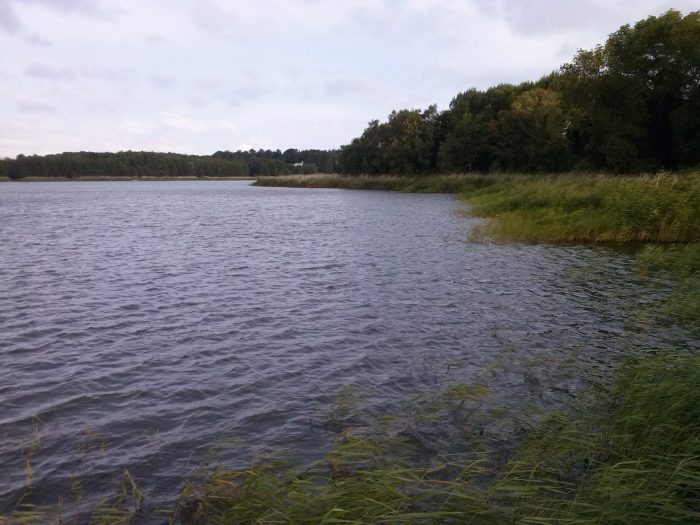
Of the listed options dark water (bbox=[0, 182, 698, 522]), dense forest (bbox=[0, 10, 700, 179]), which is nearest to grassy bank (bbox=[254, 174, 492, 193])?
dense forest (bbox=[0, 10, 700, 179])

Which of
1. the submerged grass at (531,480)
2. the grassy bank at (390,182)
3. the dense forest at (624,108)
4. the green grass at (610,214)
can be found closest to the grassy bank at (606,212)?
the green grass at (610,214)

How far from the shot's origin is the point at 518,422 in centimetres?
685

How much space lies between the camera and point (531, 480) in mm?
4883

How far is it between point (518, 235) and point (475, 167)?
5451 centimetres

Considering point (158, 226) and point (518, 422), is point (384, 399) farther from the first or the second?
point (158, 226)

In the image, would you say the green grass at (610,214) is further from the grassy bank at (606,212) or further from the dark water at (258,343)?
the dark water at (258,343)

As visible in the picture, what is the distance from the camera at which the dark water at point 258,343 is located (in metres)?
6.65

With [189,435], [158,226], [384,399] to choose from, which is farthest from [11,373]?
[158,226]

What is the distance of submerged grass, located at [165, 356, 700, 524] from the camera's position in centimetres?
422

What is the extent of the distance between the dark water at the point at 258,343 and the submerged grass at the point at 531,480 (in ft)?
2.28

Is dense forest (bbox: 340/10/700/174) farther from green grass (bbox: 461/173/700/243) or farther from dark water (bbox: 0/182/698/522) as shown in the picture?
dark water (bbox: 0/182/698/522)

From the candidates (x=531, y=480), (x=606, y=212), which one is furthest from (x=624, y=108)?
(x=531, y=480)

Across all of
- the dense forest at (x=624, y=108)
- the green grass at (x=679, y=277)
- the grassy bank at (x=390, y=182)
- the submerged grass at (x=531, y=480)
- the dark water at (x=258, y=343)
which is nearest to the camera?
the submerged grass at (x=531, y=480)

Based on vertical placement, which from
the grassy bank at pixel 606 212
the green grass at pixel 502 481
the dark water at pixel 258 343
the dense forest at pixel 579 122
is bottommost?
the dark water at pixel 258 343
